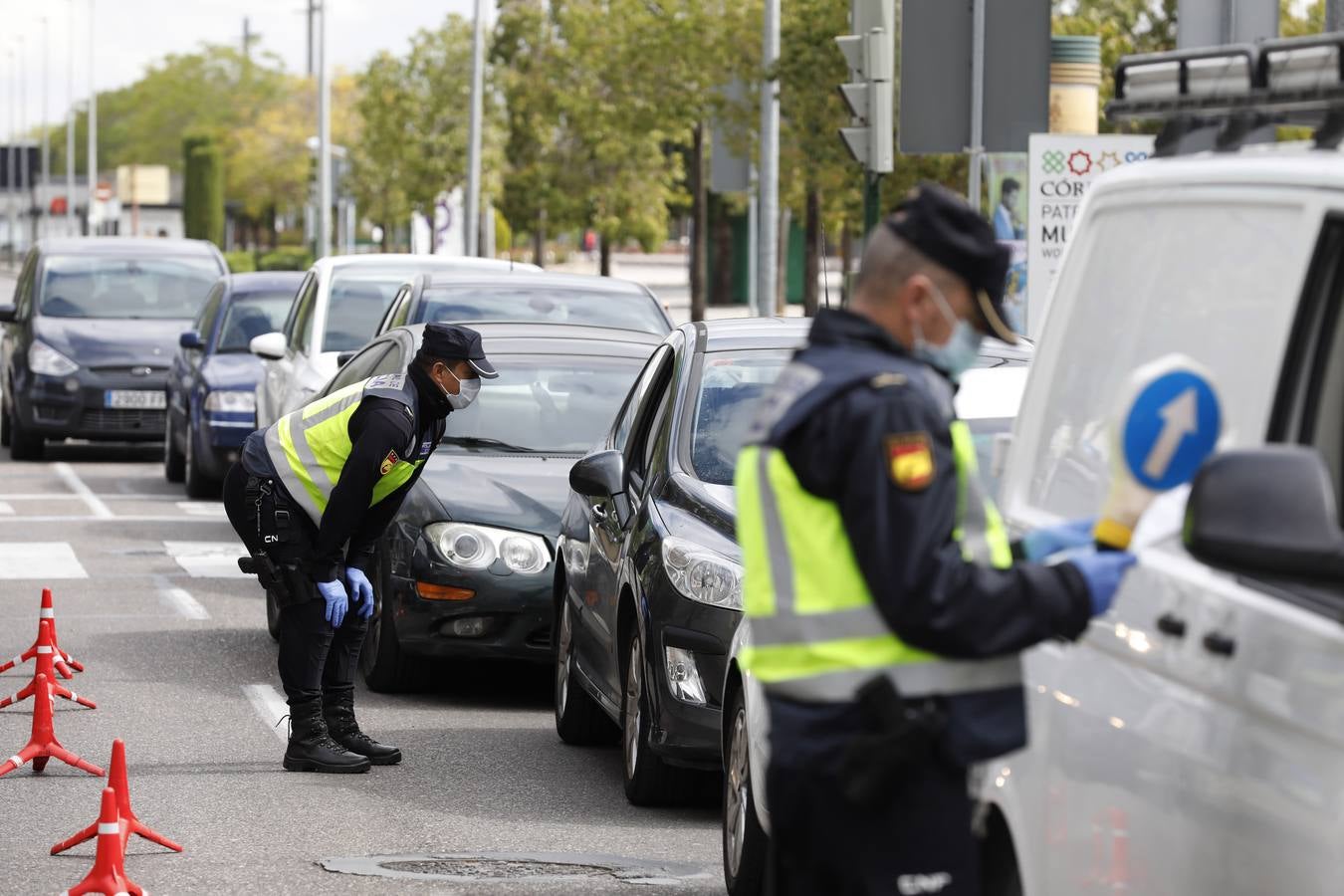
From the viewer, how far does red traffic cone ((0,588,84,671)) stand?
9.04 meters

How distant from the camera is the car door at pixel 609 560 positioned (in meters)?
8.59

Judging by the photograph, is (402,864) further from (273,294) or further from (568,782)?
(273,294)

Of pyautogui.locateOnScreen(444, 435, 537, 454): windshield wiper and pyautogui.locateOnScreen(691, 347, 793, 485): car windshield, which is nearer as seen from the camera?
pyautogui.locateOnScreen(691, 347, 793, 485): car windshield

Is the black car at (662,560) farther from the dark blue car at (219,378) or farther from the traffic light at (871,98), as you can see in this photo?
the dark blue car at (219,378)

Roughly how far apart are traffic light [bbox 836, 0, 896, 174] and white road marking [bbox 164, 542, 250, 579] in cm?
448

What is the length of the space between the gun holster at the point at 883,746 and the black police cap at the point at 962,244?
542 millimetres

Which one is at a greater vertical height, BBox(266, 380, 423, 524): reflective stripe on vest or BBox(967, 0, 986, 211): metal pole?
BBox(967, 0, 986, 211): metal pole

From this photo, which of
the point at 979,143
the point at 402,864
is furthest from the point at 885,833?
the point at 979,143

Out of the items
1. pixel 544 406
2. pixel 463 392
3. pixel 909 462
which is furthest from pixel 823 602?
pixel 544 406

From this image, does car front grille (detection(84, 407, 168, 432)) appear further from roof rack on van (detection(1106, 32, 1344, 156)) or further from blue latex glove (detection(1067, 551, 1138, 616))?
blue latex glove (detection(1067, 551, 1138, 616))

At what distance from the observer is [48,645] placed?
356 inches

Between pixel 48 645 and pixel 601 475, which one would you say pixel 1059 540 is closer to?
pixel 601 475

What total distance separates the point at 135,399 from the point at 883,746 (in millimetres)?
19324

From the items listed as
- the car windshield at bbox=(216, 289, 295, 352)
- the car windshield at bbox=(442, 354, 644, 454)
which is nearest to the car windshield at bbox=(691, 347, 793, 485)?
the car windshield at bbox=(442, 354, 644, 454)
